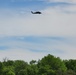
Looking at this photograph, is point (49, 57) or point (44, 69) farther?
point (49, 57)

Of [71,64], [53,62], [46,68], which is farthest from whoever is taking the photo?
[71,64]

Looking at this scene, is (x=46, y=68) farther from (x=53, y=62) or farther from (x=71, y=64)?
(x=71, y=64)

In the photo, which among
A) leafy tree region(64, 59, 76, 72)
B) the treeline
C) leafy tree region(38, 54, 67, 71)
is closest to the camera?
the treeline

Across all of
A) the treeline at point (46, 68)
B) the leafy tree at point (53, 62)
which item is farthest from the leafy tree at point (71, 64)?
the leafy tree at point (53, 62)

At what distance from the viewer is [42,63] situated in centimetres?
18125

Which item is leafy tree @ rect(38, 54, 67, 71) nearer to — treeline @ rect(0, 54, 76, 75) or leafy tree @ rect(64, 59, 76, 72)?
treeline @ rect(0, 54, 76, 75)

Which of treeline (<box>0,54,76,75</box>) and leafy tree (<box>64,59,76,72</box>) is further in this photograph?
leafy tree (<box>64,59,76,72</box>)

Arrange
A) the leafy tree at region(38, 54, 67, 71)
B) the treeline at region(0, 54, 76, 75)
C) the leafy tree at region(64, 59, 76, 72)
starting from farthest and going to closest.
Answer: the leafy tree at region(64, 59, 76, 72) < the leafy tree at region(38, 54, 67, 71) < the treeline at region(0, 54, 76, 75)

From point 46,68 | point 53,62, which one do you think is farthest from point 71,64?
point 46,68

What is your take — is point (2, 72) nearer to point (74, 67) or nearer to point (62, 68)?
point (62, 68)

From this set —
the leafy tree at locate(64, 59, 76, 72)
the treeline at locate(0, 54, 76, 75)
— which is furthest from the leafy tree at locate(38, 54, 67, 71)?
the leafy tree at locate(64, 59, 76, 72)

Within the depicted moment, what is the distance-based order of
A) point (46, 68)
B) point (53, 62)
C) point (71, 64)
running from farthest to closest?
point (71, 64), point (53, 62), point (46, 68)

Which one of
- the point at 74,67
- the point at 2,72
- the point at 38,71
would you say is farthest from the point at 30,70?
the point at 74,67

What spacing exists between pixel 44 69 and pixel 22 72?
838 centimetres
